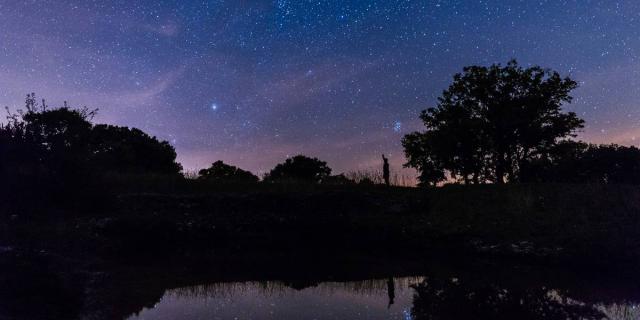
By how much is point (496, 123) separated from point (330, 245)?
2766cm

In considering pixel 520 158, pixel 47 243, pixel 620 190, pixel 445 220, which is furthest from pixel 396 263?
pixel 520 158

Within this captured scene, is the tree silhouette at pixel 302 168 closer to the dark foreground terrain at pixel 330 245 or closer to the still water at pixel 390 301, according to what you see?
the dark foreground terrain at pixel 330 245

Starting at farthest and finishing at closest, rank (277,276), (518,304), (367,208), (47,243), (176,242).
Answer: (367,208) → (176,242) → (47,243) → (277,276) → (518,304)

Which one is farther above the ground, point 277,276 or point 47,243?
point 47,243

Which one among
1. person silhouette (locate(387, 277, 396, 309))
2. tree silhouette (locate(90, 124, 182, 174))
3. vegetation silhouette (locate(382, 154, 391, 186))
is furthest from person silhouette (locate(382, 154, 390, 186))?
tree silhouette (locate(90, 124, 182, 174))

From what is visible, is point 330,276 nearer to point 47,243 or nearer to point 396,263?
point 396,263


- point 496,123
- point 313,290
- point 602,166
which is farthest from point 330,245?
point 602,166

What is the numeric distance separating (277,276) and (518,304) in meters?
8.95

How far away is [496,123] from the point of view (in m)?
46.7

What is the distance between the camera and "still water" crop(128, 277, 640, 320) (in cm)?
1277

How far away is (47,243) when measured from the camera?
71.1 feet

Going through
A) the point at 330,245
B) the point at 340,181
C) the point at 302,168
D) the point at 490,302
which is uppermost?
the point at 302,168

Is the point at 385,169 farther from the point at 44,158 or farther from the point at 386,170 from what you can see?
the point at 44,158

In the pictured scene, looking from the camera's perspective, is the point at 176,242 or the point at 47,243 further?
the point at 176,242
